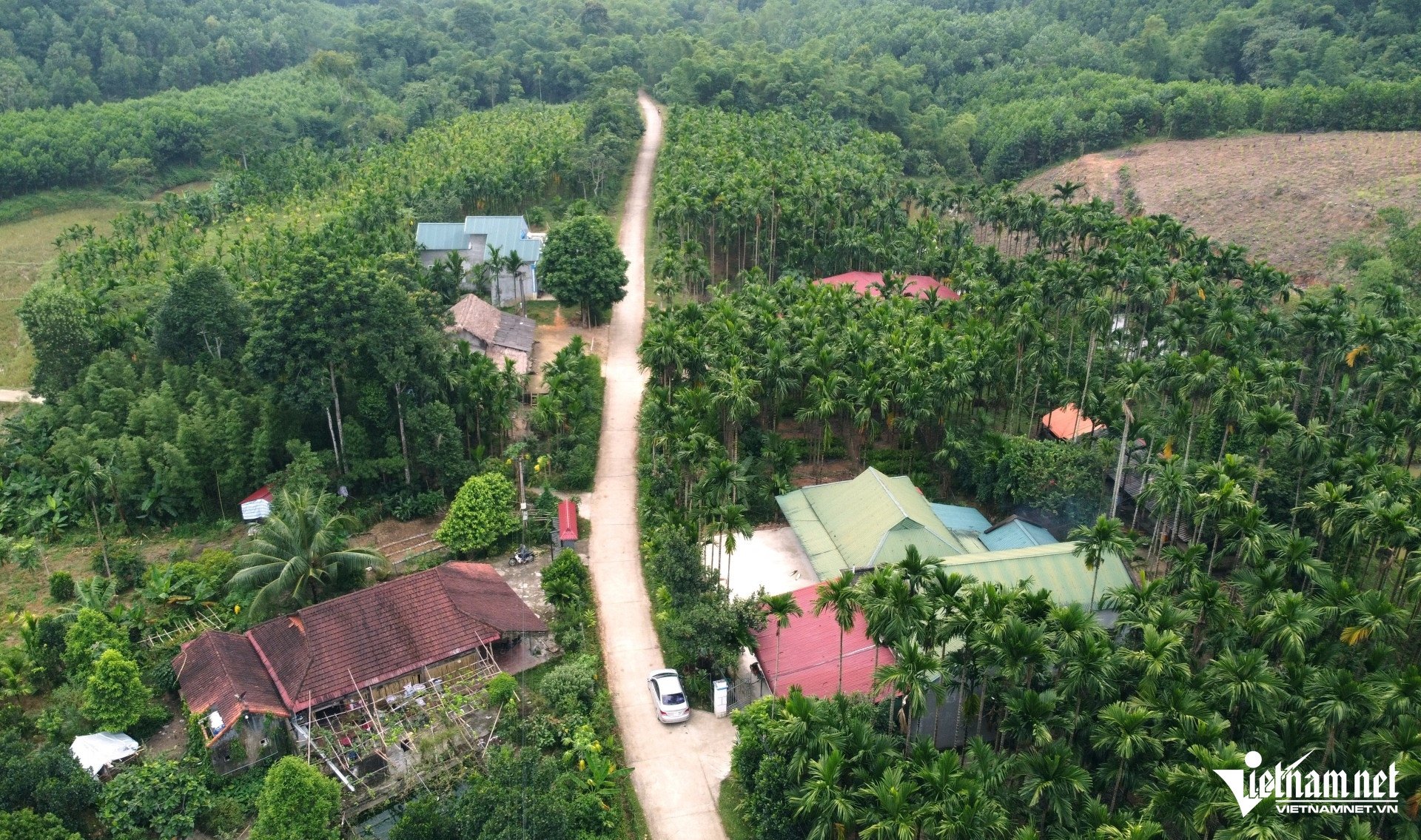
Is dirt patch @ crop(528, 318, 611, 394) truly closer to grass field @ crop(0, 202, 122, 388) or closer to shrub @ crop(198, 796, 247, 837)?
grass field @ crop(0, 202, 122, 388)

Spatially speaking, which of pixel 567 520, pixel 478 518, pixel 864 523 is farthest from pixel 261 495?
pixel 864 523

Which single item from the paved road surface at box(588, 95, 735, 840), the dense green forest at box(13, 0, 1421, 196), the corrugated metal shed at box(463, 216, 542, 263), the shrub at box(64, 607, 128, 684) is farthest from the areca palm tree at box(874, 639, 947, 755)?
the dense green forest at box(13, 0, 1421, 196)

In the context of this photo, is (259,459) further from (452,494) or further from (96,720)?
(96,720)

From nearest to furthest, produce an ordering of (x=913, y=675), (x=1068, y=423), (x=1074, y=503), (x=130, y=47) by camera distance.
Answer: (x=913, y=675), (x=1074, y=503), (x=1068, y=423), (x=130, y=47)

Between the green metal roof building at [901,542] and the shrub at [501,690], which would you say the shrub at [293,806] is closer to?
the shrub at [501,690]

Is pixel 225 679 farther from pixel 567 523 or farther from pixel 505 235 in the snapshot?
pixel 505 235

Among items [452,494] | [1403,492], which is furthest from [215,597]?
[1403,492]

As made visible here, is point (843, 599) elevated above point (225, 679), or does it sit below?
above
